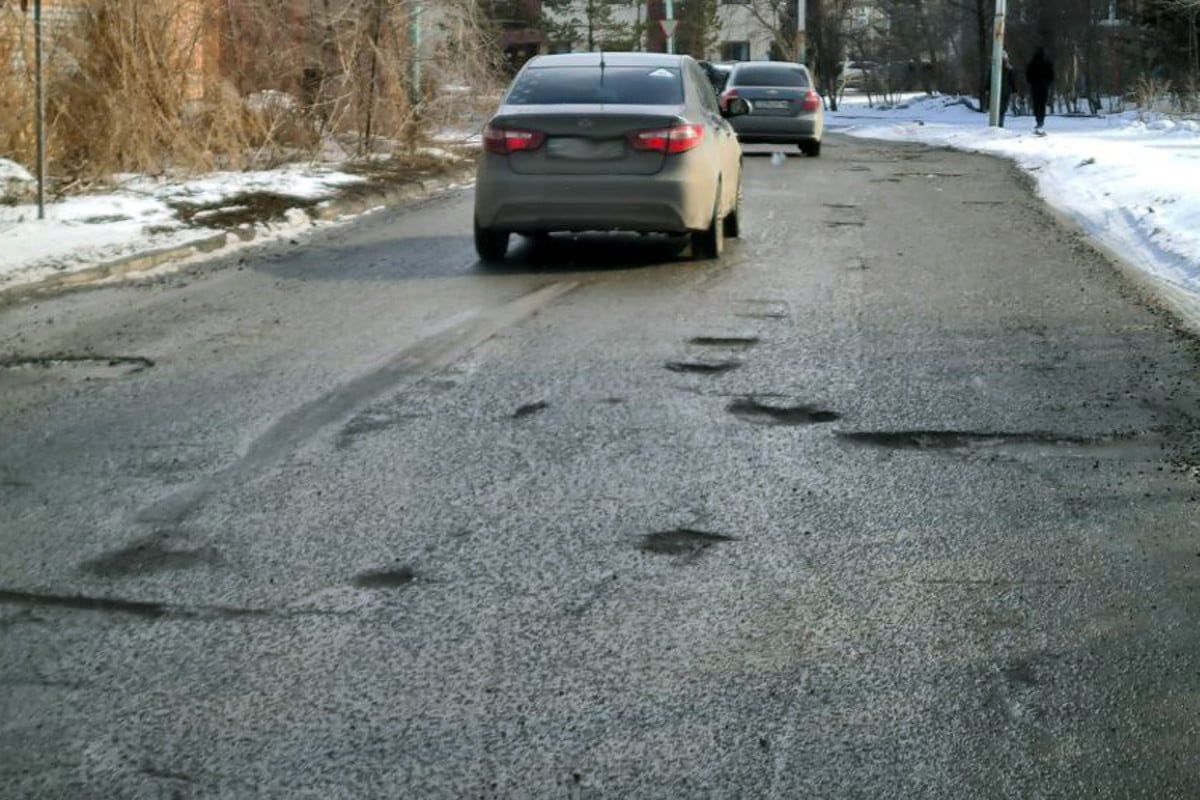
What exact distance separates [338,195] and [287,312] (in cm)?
800

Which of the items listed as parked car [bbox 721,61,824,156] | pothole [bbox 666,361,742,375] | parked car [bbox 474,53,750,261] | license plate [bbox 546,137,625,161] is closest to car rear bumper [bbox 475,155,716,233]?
A: parked car [bbox 474,53,750,261]

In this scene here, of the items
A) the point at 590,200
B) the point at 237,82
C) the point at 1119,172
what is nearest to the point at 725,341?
the point at 590,200

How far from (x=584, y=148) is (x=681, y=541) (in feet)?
24.3

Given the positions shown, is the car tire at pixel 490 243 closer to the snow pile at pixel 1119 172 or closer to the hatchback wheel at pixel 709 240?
the hatchback wheel at pixel 709 240

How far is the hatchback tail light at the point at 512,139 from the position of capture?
12.5 m

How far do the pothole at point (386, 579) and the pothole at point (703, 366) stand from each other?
11.4ft

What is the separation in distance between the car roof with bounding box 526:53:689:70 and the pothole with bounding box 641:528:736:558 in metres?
8.49

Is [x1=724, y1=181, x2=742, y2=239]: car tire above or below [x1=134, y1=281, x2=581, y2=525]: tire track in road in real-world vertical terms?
above

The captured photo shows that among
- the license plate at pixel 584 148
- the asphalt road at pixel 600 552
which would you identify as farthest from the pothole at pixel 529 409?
the license plate at pixel 584 148

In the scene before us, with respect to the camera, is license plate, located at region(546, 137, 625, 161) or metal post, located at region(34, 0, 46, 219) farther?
metal post, located at region(34, 0, 46, 219)

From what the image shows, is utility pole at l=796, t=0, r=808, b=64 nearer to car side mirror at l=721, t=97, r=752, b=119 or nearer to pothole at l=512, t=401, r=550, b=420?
car side mirror at l=721, t=97, r=752, b=119

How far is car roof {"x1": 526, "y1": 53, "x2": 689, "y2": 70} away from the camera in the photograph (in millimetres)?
13578

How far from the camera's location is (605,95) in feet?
42.9

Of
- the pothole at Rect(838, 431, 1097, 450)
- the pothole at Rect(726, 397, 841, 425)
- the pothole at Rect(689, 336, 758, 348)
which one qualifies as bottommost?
the pothole at Rect(838, 431, 1097, 450)
